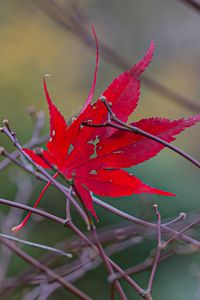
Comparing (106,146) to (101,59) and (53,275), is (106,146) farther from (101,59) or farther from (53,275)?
(101,59)

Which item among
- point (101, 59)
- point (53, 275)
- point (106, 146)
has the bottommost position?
point (53, 275)

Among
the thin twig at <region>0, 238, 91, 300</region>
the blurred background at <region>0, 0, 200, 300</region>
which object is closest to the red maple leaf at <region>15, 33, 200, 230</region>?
the thin twig at <region>0, 238, 91, 300</region>

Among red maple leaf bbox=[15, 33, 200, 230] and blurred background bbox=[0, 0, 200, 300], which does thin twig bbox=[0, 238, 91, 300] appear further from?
blurred background bbox=[0, 0, 200, 300]

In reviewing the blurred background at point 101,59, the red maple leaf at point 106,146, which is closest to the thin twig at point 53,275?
the red maple leaf at point 106,146

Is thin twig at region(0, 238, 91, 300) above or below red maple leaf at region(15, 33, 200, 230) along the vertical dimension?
below

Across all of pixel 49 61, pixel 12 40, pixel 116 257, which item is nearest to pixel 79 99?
pixel 49 61

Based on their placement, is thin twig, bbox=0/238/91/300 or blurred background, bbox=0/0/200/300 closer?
thin twig, bbox=0/238/91/300

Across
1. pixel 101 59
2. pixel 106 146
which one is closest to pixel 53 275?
pixel 106 146

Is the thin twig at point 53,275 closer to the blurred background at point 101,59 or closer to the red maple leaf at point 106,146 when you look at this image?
the red maple leaf at point 106,146

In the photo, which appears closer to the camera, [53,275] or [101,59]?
[53,275]

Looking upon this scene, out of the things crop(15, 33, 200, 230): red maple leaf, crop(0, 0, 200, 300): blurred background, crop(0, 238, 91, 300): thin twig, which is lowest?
crop(0, 238, 91, 300): thin twig
